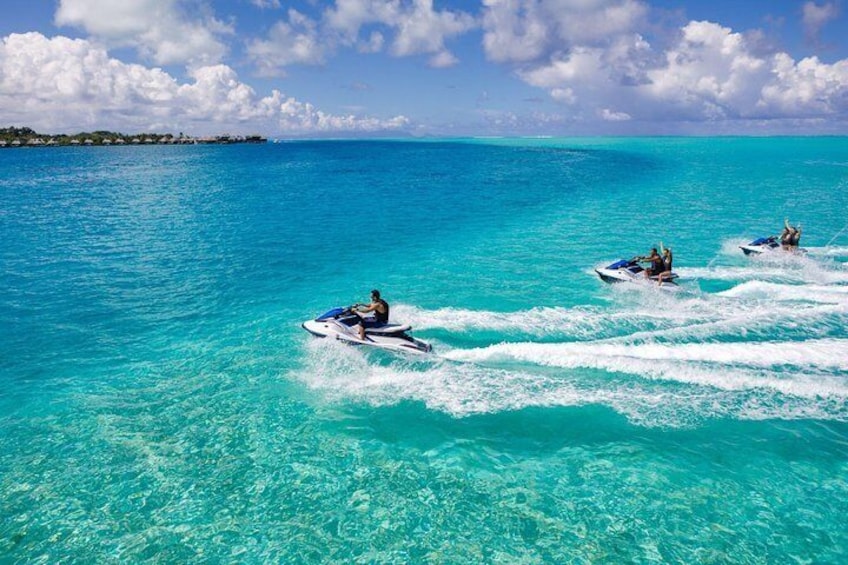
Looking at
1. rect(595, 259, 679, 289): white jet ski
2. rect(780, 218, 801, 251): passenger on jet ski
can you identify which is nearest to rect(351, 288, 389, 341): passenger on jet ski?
rect(595, 259, 679, 289): white jet ski

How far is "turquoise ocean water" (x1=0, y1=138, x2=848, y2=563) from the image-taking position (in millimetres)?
11375

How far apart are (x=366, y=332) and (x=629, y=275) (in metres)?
15.5

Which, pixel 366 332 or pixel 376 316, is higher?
pixel 376 316

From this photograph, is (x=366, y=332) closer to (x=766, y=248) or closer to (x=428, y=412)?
(x=428, y=412)

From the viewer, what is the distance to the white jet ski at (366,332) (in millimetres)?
19219

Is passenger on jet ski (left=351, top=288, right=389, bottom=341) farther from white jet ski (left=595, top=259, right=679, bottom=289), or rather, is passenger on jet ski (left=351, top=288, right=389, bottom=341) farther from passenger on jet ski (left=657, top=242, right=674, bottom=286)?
passenger on jet ski (left=657, top=242, right=674, bottom=286)

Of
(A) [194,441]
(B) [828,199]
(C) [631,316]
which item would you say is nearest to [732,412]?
(C) [631,316]

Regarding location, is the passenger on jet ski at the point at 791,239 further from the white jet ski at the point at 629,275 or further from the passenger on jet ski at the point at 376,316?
the passenger on jet ski at the point at 376,316

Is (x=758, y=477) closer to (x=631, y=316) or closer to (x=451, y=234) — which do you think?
(x=631, y=316)

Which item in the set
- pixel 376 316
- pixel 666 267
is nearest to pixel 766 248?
pixel 666 267

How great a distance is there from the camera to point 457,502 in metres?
12.2

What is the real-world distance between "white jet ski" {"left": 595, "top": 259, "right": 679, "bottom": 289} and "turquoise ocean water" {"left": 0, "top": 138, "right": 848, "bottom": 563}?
86cm

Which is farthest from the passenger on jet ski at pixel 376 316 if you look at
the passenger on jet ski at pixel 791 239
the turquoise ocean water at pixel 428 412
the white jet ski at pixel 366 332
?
the passenger on jet ski at pixel 791 239

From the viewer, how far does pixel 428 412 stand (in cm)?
1579
